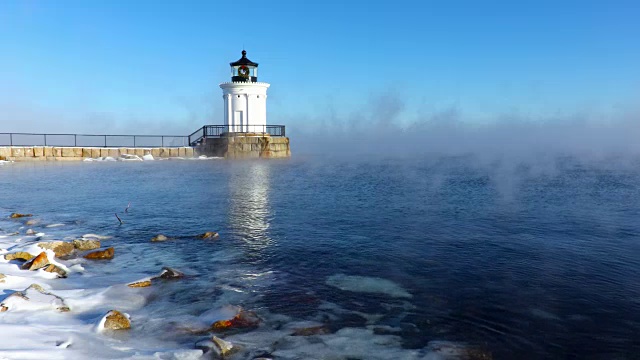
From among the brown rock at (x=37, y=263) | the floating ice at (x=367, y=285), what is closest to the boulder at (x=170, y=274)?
the brown rock at (x=37, y=263)

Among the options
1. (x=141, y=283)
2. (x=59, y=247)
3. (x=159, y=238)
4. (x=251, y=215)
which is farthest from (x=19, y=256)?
(x=251, y=215)

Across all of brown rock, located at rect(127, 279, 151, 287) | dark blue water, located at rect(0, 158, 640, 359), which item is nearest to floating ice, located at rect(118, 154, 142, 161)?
dark blue water, located at rect(0, 158, 640, 359)

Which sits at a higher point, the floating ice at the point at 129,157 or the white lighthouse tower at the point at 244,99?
the white lighthouse tower at the point at 244,99

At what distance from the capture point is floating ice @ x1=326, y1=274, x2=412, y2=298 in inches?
299

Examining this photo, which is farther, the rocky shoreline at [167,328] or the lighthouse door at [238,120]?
the lighthouse door at [238,120]

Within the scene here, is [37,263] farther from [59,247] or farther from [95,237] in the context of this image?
[95,237]

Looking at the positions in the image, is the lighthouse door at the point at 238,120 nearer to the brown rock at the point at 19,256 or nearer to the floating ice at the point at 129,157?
the floating ice at the point at 129,157

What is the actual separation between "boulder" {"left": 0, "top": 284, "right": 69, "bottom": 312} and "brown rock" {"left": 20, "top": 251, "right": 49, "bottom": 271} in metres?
1.69

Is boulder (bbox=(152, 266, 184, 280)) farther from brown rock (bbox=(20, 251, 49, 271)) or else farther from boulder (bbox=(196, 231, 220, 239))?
boulder (bbox=(196, 231, 220, 239))

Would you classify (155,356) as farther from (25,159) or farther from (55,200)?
(25,159)

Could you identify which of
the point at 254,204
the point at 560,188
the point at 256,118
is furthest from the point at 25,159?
the point at 560,188

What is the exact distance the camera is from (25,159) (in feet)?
147

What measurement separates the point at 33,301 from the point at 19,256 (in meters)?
3.18

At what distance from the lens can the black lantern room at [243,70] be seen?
4819cm
